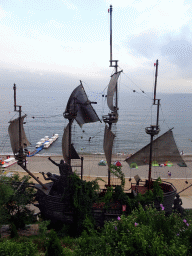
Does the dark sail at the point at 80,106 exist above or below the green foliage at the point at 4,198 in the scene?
above

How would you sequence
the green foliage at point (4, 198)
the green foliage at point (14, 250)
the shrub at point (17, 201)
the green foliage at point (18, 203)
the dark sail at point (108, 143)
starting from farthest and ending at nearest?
the dark sail at point (108, 143), the green foliage at point (18, 203), the shrub at point (17, 201), the green foliage at point (4, 198), the green foliage at point (14, 250)

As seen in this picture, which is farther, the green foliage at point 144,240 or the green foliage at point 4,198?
the green foliage at point 4,198

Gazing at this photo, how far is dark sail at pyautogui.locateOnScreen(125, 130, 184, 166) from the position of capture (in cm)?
1723

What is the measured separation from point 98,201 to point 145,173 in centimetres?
1716

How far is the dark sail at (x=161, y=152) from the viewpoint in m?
17.2

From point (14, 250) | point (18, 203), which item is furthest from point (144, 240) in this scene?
point (18, 203)

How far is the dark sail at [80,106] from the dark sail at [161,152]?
487 centimetres

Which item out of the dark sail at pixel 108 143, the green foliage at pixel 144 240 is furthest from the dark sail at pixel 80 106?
the green foliage at pixel 144 240

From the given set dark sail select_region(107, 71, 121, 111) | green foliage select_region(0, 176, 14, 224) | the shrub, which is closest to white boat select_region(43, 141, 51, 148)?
dark sail select_region(107, 71, 121, 111)

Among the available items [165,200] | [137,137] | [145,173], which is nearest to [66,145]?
[165,200]

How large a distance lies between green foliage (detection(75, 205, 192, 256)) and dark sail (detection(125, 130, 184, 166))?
785cm

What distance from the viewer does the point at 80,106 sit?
16625 mm

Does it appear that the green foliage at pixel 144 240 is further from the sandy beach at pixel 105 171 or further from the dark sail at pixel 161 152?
the sandy beach at pixel 105 171

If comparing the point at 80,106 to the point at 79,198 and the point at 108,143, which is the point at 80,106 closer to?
the point at 108,143
